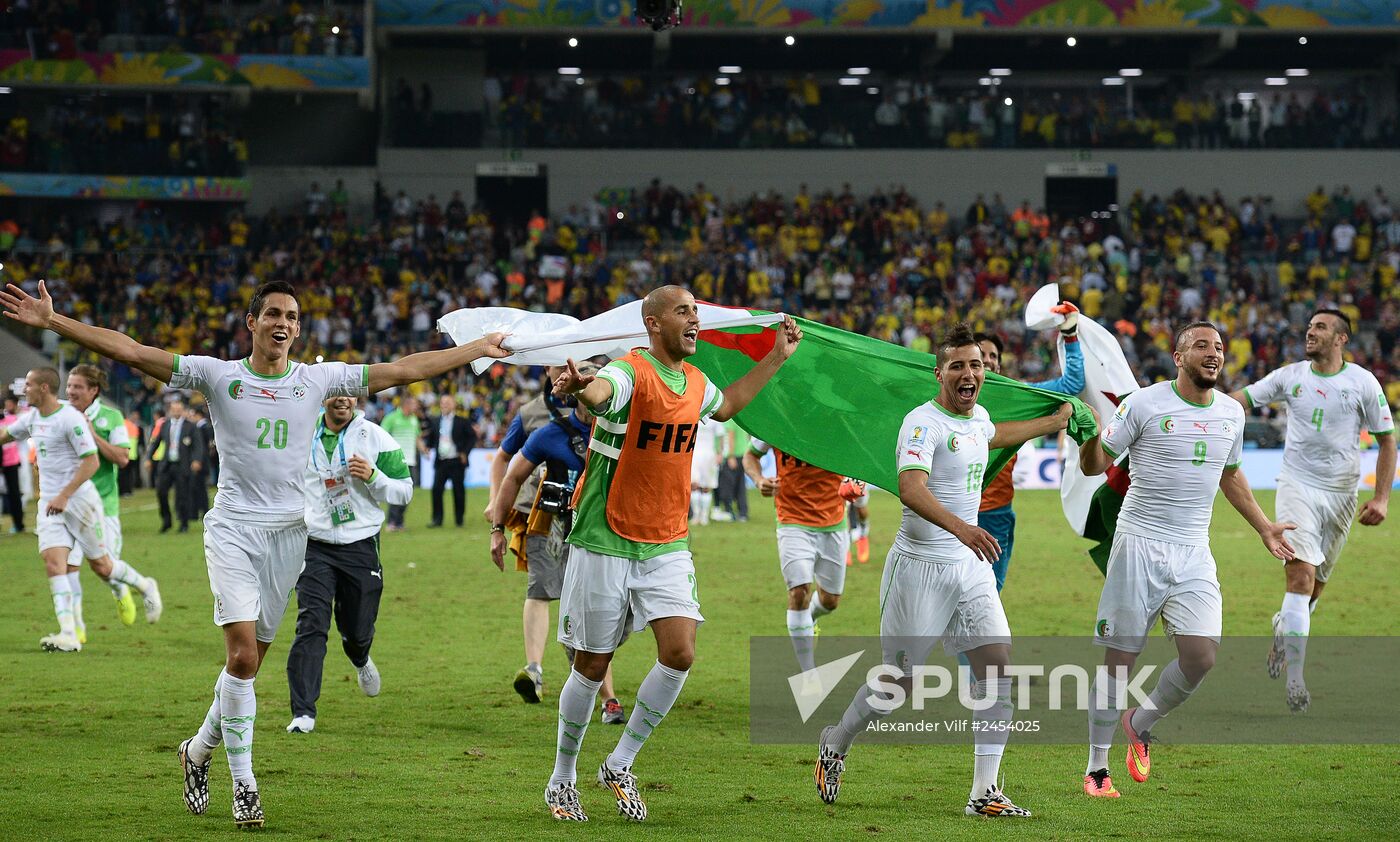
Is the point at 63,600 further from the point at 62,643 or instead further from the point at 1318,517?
the point at 1318,517

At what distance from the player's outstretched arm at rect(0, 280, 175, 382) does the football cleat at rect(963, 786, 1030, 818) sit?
4.05m

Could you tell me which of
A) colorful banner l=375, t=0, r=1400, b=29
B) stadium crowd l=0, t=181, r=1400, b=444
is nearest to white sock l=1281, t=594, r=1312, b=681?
stadium crowd l=0, t=181, r=1400, b=444

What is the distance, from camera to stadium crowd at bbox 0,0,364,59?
4206 cm

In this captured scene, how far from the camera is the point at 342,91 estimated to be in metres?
43.2

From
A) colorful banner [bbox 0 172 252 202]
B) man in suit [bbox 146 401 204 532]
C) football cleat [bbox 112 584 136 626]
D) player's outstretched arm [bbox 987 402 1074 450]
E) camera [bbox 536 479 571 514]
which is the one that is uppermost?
colorful banner [bbox 0 172 252 202]

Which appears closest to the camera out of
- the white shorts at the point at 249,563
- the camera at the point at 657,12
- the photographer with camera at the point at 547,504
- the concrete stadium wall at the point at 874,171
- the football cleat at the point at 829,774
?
the white shorts at the point at 249,563

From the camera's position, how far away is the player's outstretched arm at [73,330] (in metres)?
6.29

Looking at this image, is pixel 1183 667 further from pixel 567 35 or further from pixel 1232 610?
pixel 567 35

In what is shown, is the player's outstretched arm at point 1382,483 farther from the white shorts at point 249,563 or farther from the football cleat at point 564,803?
the white shorts at point 249,563

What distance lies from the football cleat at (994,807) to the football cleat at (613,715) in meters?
2.86

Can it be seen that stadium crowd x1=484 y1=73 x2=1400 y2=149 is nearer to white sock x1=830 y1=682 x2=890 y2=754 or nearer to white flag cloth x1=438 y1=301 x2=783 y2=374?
white flag cloth x1=438 y1=301 x2=783 y2=374

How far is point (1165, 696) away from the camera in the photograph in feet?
25.0

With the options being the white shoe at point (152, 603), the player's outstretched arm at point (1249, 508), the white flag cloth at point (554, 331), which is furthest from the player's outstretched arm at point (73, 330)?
the white shoe at point (152, 603)

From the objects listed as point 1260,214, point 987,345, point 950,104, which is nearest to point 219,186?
point 950,104
